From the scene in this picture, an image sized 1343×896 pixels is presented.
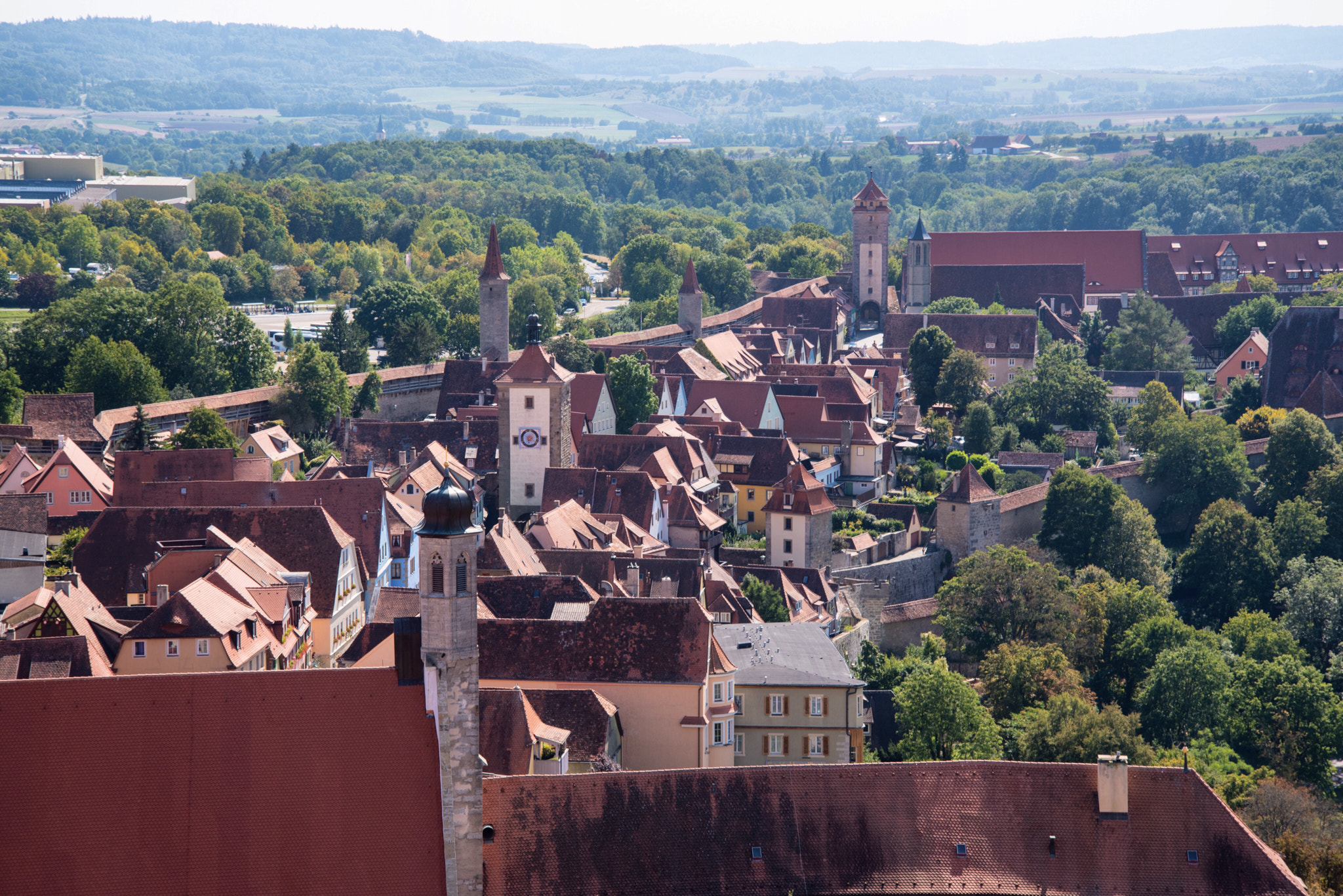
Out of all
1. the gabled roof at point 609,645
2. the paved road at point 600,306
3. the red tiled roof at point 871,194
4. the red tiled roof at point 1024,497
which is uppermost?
the red tiled roof at point 871,194

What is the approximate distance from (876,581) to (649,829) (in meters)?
43.5

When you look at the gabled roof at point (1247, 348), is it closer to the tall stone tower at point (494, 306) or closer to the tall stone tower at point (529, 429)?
the tall stone tower at point (494, 306)

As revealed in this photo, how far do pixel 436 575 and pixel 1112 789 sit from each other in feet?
44.3

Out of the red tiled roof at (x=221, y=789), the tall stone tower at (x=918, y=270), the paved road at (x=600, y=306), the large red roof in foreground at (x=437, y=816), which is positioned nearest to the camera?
the red tiled roof at (x=221, y=789)

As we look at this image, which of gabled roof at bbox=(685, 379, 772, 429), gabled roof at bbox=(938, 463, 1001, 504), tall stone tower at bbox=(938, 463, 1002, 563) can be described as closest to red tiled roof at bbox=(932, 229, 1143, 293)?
gabled roof at bbox=(685, 379, 772, 429)

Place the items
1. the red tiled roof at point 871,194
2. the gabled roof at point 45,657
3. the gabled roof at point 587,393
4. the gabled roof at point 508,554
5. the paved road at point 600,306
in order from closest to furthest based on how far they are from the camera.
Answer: the gabled roof at point 45,657 → the gabled roof at point 508,554 → the gabled roof at point 587,393 → the red tiled roof at point 871,194 → the paved road at point 600,306

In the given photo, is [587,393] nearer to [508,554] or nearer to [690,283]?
[690,283]

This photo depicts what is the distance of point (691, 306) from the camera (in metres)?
125

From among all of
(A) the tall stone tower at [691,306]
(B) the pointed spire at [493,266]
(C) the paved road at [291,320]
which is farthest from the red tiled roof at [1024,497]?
(C) the paved road at [291,320]

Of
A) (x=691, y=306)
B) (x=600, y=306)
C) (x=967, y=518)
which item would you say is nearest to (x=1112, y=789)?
(x=967, y=518)

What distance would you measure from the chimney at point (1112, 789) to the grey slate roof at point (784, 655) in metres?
14.0

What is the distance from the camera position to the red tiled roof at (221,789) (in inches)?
1037

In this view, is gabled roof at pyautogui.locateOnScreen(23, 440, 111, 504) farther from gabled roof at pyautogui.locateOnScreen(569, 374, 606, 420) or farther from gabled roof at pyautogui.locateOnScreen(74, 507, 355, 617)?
gabled roof at pyautogui.locateOnScreen(569, 374, 606, 420)

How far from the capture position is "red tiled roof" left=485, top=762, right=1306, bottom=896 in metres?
32.6
